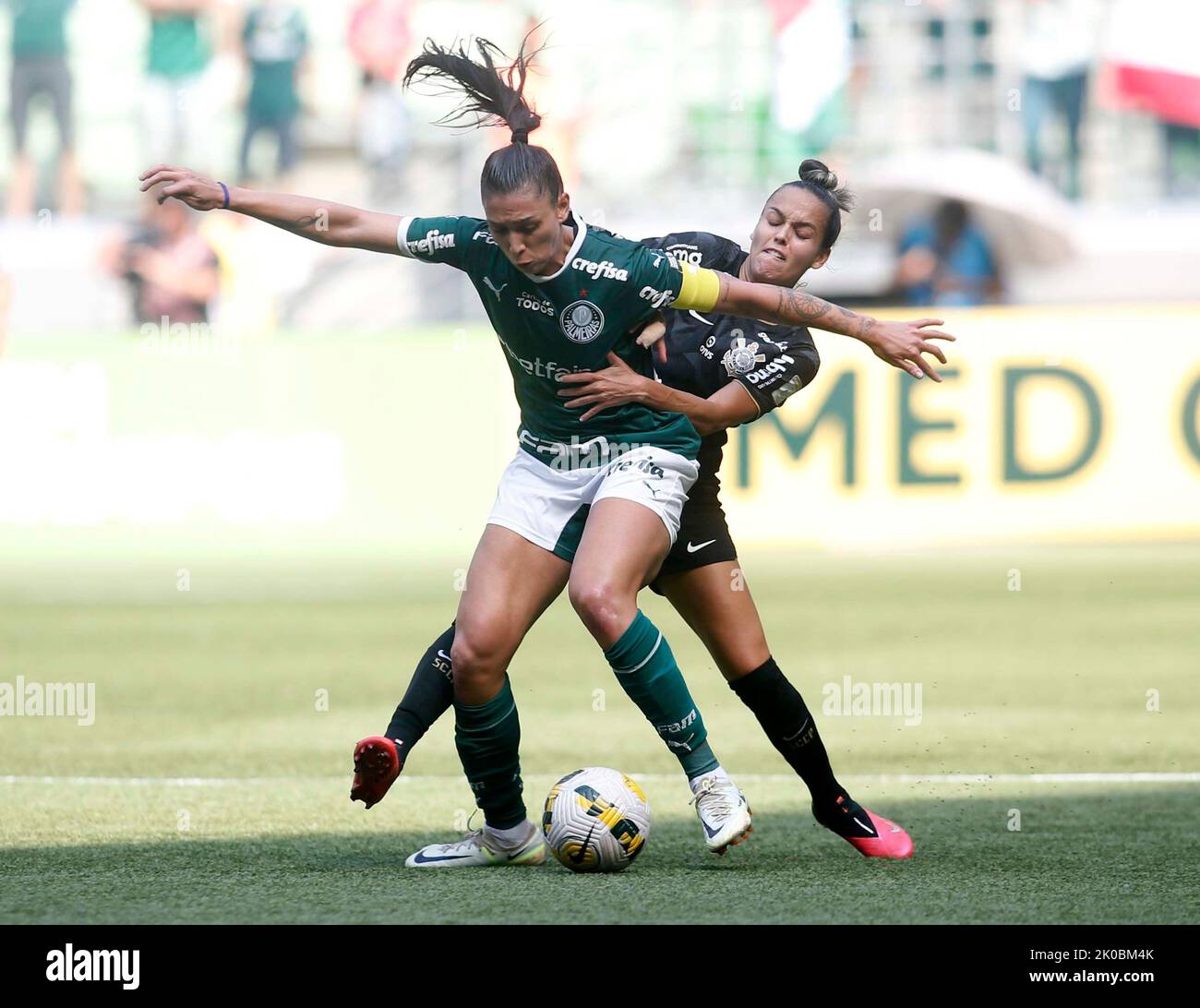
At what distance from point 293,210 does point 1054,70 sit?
1490 cm

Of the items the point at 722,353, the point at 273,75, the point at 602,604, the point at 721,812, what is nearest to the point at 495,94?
the point at 722,353

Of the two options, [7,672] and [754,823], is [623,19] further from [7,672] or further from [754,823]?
[754,823]

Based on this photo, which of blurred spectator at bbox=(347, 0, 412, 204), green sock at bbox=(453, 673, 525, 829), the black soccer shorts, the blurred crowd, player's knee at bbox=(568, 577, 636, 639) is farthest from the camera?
blurred spectator at bbox=(347, 0, 412, 204)

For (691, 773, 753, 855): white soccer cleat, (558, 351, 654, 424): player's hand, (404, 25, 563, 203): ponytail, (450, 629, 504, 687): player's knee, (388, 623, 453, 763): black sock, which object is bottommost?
(691, 773, 753, 855): white soccer cleat

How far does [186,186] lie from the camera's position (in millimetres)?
5562

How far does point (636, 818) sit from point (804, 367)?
152cm

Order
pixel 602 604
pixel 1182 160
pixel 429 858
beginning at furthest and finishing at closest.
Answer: pixel 1182 160
pixel 429 858
pixel 602 604

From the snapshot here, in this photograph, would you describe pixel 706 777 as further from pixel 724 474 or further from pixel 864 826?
pixel 724 474

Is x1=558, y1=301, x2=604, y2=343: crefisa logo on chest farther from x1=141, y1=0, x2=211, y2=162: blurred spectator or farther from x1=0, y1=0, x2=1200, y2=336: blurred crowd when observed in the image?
x1=141, y1=0, x2=211, y2=162: blurred spectator

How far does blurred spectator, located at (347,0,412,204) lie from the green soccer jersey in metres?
14.0

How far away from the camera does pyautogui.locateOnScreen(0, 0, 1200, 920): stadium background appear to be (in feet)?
21.5

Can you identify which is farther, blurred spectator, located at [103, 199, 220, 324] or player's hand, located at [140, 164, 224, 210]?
blurred spectator, located at [103, 199, 220, 324]
